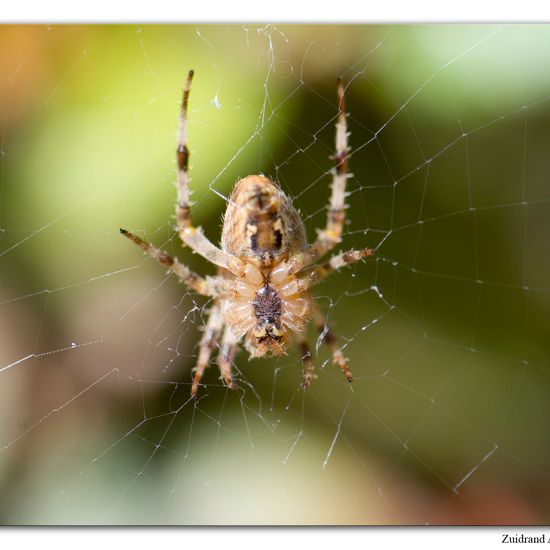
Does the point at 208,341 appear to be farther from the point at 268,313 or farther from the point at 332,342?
the point at 332,342

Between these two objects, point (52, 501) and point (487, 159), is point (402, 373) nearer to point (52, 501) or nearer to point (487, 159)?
point (487, 159)

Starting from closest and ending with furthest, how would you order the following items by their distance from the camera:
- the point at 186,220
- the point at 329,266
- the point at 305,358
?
1. the point at 186,220
2. the point at 329,266
3. the point at 305,358

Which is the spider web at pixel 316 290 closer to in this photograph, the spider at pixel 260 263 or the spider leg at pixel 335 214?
the spider at pixel 260 263

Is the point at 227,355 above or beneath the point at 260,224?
beneath

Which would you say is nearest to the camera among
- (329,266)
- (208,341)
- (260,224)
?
(260,224)

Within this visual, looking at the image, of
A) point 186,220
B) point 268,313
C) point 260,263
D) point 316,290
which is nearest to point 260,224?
point 260,263
